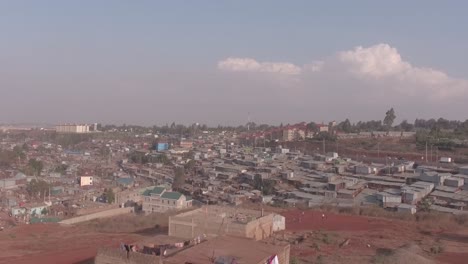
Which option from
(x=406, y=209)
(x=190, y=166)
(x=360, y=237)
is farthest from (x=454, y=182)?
(x=190, y=166)

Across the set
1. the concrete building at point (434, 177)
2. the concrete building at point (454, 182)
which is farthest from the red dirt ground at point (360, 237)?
the concrete building at point (434, 177)

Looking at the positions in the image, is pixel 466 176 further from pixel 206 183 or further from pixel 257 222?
pixel 257 222

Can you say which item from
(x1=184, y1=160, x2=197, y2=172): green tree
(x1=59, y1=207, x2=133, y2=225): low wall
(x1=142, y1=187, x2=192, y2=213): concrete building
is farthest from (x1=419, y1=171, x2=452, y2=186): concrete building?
(x1=184, y1=160, x2=197, y2=172): green tree

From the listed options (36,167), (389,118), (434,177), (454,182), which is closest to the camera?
(454,182)

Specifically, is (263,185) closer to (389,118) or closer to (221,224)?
(221,224)

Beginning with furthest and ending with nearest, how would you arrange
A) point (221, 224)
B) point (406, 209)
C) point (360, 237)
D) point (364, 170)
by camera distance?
point (364, 170) → point (406, 209) → point (360, 237) → point (221, 224)

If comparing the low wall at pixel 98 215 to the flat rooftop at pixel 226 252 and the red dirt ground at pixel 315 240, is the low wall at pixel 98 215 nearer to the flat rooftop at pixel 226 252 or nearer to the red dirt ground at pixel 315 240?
the red dirt ground at pixel 315 240
